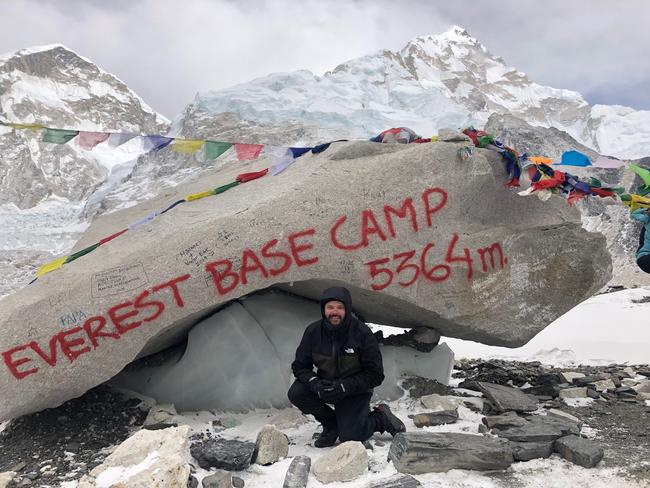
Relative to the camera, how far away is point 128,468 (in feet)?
12.1

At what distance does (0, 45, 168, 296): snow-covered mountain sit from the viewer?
70.9 meters

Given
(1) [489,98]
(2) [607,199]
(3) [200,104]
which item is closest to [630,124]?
(1) [489,98]

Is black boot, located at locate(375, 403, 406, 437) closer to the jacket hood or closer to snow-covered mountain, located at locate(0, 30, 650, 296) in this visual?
the jacket hood

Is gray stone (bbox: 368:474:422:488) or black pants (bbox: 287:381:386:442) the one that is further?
black pants (bbox: 287:381:386:442)

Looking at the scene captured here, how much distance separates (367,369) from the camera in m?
4.40

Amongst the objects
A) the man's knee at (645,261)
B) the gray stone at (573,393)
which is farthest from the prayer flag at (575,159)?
the gray stone at (573,393)

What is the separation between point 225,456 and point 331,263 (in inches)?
92.2

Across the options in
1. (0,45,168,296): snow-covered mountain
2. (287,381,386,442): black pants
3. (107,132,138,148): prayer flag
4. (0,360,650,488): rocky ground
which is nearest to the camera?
(0,360,650,488): rocky ground

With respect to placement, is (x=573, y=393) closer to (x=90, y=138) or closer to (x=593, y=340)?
(x=593, y=340)

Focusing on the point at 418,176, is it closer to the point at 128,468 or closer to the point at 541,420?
the point at 541,420

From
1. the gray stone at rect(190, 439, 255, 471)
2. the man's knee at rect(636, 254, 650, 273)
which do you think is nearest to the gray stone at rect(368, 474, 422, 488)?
the gray stone at rect(190, 439, 255, 471)

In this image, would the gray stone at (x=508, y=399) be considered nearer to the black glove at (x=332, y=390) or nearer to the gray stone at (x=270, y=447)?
the black glove at (x=332, y=390)

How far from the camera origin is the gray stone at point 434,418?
499 centimetres

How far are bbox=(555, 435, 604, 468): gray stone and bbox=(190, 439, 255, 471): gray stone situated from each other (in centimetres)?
234
